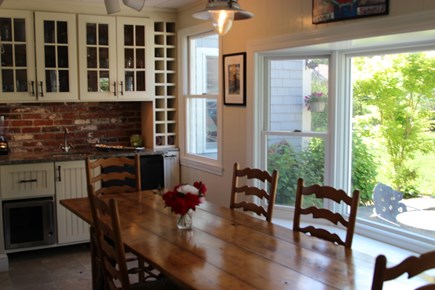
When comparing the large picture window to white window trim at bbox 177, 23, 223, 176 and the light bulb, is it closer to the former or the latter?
white window trim at bbox 177, 23, 223, 176

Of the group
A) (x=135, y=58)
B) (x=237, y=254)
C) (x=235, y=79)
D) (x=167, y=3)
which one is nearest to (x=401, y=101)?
(x=235, y=79)

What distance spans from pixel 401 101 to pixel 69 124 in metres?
3.41

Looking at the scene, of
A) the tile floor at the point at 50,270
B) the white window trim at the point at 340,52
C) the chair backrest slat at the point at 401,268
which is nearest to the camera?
the chair backrest slat at the point at 401,268

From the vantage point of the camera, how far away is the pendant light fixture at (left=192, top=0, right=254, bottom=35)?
273cm

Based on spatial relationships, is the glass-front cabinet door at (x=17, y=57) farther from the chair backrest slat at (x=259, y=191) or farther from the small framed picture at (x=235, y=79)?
the chair backrest slat at (x=259, y=191)

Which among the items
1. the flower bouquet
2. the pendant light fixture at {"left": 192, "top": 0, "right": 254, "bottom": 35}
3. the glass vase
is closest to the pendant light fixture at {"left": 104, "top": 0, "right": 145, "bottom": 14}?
the pendant light fixture at {"left": 192, "top": 0, "right": 254, "bottom": 35}

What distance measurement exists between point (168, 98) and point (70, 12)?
4.50 feet

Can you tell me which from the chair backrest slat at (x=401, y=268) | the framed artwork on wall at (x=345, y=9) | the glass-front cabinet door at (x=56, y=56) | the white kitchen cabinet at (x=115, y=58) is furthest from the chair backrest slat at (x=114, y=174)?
the chair backrest slat at (x=401, y=268)

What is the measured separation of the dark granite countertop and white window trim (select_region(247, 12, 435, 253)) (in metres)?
1.40

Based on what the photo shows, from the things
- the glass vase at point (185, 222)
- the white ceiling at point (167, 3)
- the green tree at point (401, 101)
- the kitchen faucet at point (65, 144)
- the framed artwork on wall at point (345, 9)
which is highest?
the white ceiling at point (167, 3)

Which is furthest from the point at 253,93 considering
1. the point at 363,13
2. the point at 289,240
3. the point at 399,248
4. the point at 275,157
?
the point at 289,240

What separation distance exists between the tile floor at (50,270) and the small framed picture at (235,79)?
77.9 inches

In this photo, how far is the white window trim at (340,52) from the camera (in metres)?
3.14

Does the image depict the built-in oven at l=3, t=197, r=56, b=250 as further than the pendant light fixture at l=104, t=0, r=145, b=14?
Yes
